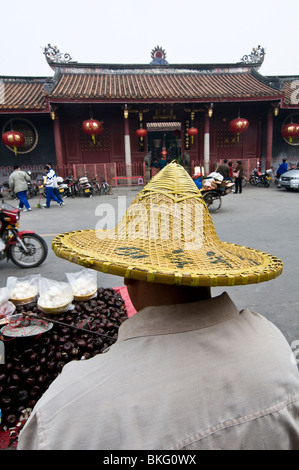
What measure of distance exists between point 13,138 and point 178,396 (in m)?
15.3

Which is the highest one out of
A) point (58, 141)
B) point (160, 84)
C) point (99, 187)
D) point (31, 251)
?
point (160, 84)

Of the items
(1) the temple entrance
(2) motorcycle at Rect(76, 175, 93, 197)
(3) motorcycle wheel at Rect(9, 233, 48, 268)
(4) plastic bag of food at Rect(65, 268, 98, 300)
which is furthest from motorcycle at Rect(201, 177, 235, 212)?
(1) the temple entrance

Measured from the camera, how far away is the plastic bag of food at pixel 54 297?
251 centimetres

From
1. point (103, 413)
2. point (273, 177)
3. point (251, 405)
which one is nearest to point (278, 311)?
point (251, 405)

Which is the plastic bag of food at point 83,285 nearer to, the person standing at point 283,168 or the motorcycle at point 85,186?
the motorcycle at point 85,186

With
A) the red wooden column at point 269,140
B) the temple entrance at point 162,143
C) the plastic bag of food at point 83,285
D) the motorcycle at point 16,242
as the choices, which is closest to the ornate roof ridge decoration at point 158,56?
the temple entrance at point 162,143

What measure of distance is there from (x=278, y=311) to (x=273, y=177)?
15.0 m

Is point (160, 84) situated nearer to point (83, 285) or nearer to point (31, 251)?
point (31, 251)

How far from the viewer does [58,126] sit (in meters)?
14.2

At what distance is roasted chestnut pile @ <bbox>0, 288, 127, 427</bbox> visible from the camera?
184 centimetres

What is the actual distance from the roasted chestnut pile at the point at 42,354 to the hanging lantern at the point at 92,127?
1284cm

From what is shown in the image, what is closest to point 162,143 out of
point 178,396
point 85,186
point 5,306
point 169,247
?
point 85,186

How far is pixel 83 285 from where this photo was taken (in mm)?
2971

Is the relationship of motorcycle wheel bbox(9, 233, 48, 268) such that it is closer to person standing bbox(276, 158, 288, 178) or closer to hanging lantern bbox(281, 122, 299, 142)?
person standing bbox(276, 158, 288, 178)
